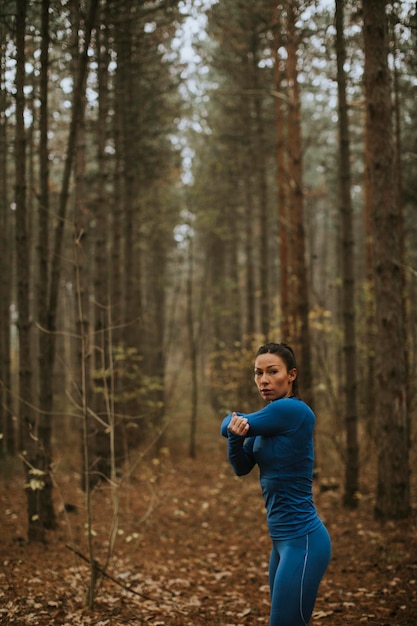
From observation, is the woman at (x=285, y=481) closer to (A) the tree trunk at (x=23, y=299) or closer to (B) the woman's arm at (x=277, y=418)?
(B) the woman's arm at (x=277, y=418)

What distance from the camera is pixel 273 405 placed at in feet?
10.6

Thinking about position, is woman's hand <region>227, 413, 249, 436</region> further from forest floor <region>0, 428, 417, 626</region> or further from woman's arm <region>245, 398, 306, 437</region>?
forest floor <region>0, 428, 417, 626</region>

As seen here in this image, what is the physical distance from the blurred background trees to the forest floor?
0.65 m

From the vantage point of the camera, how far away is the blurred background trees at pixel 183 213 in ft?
24.6

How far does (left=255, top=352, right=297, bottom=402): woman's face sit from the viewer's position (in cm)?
341

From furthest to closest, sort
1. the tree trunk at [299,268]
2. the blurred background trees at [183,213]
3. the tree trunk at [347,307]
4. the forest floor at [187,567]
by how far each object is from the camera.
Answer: the tree trunk at [299,268], the tree trunk at [347,307], the blurred background trees at [183,213], the forest floor at [187,567]

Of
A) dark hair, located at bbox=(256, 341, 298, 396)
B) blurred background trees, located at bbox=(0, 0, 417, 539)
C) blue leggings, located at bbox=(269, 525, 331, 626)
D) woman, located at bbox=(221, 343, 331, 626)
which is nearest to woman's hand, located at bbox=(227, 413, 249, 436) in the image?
woman, located at bbox=(221, 343, 331, 626)

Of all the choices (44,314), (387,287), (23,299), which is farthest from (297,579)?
(44,314)

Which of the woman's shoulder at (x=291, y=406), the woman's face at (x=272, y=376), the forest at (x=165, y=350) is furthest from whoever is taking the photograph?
the forest at (x=165, y=350)

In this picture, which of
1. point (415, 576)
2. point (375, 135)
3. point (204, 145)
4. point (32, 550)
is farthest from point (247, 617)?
point (204, 145)

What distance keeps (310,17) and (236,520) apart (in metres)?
9.99

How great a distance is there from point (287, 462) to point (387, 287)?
5255 mm

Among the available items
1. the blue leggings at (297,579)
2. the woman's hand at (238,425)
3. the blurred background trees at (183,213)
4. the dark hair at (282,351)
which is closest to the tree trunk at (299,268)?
the blurred background trees at (183,213)

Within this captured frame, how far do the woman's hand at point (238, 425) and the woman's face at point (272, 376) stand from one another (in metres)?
0.33
